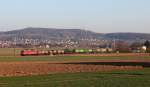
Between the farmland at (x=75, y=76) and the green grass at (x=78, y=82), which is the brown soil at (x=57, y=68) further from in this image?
the green grass at (x=78, y=82)

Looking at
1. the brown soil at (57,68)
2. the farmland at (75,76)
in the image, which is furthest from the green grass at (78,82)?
the brown soil at (57,68)

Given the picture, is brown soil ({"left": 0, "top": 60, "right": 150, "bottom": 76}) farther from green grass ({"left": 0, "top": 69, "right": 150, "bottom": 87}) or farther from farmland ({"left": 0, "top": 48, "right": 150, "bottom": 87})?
green grass ({"left": 0, "top": 69, "right": 150, "bottom": 87})

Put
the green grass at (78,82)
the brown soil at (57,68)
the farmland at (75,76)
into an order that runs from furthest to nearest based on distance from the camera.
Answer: the brown soil at (57,68), the farmland at (75,76), the green grass at (78,82)

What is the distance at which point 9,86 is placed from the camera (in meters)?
24.0

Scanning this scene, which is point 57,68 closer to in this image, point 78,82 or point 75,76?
point 75,76

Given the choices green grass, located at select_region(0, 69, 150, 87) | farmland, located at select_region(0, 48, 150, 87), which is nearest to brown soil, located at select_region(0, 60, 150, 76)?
farmland, located at select_region(0, 48, 150, 87)

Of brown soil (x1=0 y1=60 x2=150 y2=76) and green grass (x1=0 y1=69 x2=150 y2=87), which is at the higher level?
green grass (x1=0 y1=69 x2=150 y2=87)

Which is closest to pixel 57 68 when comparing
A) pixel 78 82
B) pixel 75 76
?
pixel 75 76

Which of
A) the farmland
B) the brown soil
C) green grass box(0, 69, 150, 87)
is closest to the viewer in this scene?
green grass box(0, 69, 150, 87)

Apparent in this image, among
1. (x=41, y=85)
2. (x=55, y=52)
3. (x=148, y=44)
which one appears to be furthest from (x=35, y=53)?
(x=41, y=85)

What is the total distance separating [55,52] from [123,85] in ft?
355

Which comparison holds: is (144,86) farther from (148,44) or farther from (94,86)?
(148,44)

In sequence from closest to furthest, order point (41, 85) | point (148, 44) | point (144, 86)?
point (144, 86) → point (41, 85) → point (148, 44)

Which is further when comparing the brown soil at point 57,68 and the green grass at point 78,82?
the brown soil at point 57,68
